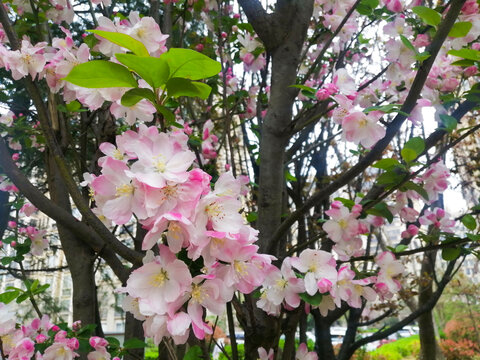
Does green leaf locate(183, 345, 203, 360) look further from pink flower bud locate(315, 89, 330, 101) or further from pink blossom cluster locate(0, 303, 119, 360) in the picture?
pink flower bud locate(315, 89, 330, 101)

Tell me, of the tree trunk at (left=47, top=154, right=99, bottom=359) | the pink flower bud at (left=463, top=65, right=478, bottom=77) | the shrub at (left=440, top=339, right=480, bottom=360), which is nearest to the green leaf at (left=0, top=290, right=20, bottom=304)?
the tree trunk at (left=47, top=154, right=99, bottom=359)

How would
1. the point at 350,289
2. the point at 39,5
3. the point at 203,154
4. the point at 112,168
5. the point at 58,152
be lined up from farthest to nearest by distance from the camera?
1. the point at 203,154
2. the point at 39,5
3. the point at 350,289
4. the point at 58,152
5. the point at 112,168

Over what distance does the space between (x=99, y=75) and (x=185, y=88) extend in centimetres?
13

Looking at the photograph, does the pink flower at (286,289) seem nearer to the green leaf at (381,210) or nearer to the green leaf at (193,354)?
the green leaf at (193,354)

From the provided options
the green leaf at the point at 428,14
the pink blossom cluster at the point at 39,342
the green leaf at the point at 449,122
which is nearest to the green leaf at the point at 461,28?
the green leaf at the point at 428,14

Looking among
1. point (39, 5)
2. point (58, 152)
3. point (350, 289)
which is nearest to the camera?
point (58, 152)

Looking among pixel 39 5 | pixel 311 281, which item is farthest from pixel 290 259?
pixel 39 5

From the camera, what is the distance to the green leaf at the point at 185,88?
2.08ft

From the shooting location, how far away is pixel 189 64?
2.01ft

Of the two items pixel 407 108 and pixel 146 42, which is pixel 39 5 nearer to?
pixel 146 42

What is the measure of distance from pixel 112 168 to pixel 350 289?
0.79m

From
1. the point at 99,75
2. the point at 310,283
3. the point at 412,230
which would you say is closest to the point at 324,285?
the point at 310,283

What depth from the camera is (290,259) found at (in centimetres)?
111

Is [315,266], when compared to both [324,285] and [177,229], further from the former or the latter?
[177,229]
